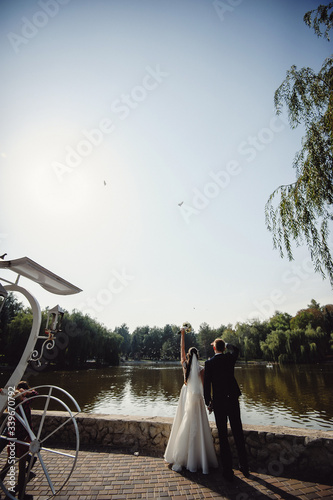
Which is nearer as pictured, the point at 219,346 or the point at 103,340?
the point at 219,346

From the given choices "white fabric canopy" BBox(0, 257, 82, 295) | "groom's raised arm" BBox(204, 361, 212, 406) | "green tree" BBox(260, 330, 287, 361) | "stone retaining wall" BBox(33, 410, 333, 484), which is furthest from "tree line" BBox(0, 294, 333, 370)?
"groom's raised arm" BBox(204, 361, 212, 406)

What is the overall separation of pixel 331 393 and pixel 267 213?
1702 centimetres

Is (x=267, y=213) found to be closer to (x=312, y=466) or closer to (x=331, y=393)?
(x=312, y=466)

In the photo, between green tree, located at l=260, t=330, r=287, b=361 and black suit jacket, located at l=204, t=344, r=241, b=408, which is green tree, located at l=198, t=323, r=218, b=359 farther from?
black suit jacket, located at l=204, t=344, r=241, b=408

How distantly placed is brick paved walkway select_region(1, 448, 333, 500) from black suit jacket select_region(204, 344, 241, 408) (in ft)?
2.77

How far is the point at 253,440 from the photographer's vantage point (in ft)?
11.4

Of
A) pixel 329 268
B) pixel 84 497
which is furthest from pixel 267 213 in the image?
pixel 84 497

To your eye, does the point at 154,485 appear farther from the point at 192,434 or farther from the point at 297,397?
the point at 297,397

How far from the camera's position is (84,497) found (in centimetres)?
261

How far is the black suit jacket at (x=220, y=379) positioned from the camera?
3350 millimetres

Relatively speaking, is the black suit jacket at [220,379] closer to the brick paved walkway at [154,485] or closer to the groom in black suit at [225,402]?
the groom in black suit at [225,402]

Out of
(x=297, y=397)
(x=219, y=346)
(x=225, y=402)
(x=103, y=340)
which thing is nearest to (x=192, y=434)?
(x=225, y=402)

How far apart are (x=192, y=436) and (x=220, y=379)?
86cm

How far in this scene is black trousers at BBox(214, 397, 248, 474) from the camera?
3107mm
